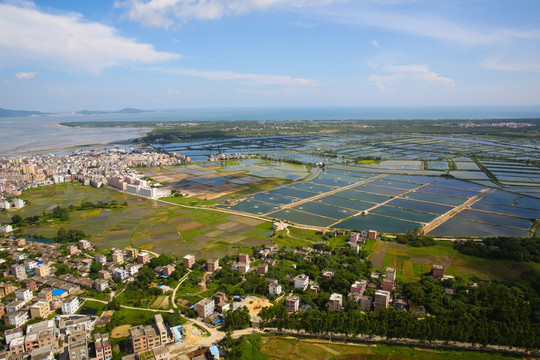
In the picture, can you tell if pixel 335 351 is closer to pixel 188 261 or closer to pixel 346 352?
pixel 346 352

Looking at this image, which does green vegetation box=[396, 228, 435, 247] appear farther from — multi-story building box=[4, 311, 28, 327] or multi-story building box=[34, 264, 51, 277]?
multi-story building box=[34, 264, 51, 277]

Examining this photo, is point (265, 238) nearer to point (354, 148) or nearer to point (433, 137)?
point (354, 148)

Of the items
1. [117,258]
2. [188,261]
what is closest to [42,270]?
[117,258]

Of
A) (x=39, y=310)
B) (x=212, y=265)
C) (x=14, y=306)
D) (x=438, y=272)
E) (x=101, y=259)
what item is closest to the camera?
(x=39, y=310)

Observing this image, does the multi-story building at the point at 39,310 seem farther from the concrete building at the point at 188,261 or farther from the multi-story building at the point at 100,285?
the concrete building at the point at 188,261

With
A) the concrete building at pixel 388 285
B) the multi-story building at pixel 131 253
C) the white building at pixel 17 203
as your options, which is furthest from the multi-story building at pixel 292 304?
the white building at pixel 17 203

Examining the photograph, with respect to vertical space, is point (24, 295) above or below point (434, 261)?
Answer: below
